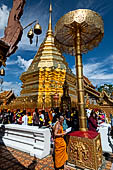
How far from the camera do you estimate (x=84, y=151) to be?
3.03 m

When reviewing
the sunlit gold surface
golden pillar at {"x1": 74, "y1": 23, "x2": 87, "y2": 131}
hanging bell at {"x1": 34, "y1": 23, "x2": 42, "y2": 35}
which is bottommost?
golden pillar at {"x1": 74, "y1": 23, "x2": 87, "y2": 131}

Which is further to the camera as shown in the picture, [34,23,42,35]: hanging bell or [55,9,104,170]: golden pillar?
[34,23,42,35]: hanging bell

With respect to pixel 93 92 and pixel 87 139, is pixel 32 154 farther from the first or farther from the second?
pixel 93 92

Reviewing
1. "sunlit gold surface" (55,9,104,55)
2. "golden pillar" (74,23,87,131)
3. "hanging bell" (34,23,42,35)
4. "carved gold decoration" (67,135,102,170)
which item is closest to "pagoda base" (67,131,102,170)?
"carved gold decoration" (67,135,102,170)

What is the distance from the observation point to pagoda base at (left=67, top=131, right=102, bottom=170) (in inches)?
114

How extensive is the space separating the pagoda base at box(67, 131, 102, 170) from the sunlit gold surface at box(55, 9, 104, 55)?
329 cm

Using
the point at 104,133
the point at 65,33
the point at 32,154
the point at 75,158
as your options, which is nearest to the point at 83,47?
the point at 65,33

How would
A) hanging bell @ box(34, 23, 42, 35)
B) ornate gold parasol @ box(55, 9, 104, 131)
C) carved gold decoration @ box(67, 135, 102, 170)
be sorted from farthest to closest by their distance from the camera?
hanging bell @ box(34, 23, 42, 35)
ornate gold parasol @ box(55, 9, 104, 131)
carved gold decoration @ box(67, 135, 102, 170)

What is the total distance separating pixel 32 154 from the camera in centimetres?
412

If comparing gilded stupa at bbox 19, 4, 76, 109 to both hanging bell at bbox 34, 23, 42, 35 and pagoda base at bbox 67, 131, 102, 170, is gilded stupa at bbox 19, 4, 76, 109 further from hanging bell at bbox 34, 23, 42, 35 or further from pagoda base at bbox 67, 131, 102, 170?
pagoda base at bbox 67, 131, 102, 170

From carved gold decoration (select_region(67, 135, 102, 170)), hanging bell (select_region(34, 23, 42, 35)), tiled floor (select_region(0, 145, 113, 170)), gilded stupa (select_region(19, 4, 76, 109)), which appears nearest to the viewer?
carved gold decoration (select_region(67, 135, 102, 170))

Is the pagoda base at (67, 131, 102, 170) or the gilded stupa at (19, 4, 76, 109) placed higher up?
the gilded stupa at (19, 4, 76, 109)

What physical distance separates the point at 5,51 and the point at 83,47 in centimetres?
398

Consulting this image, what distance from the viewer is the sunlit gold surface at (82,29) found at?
11.5 ft
